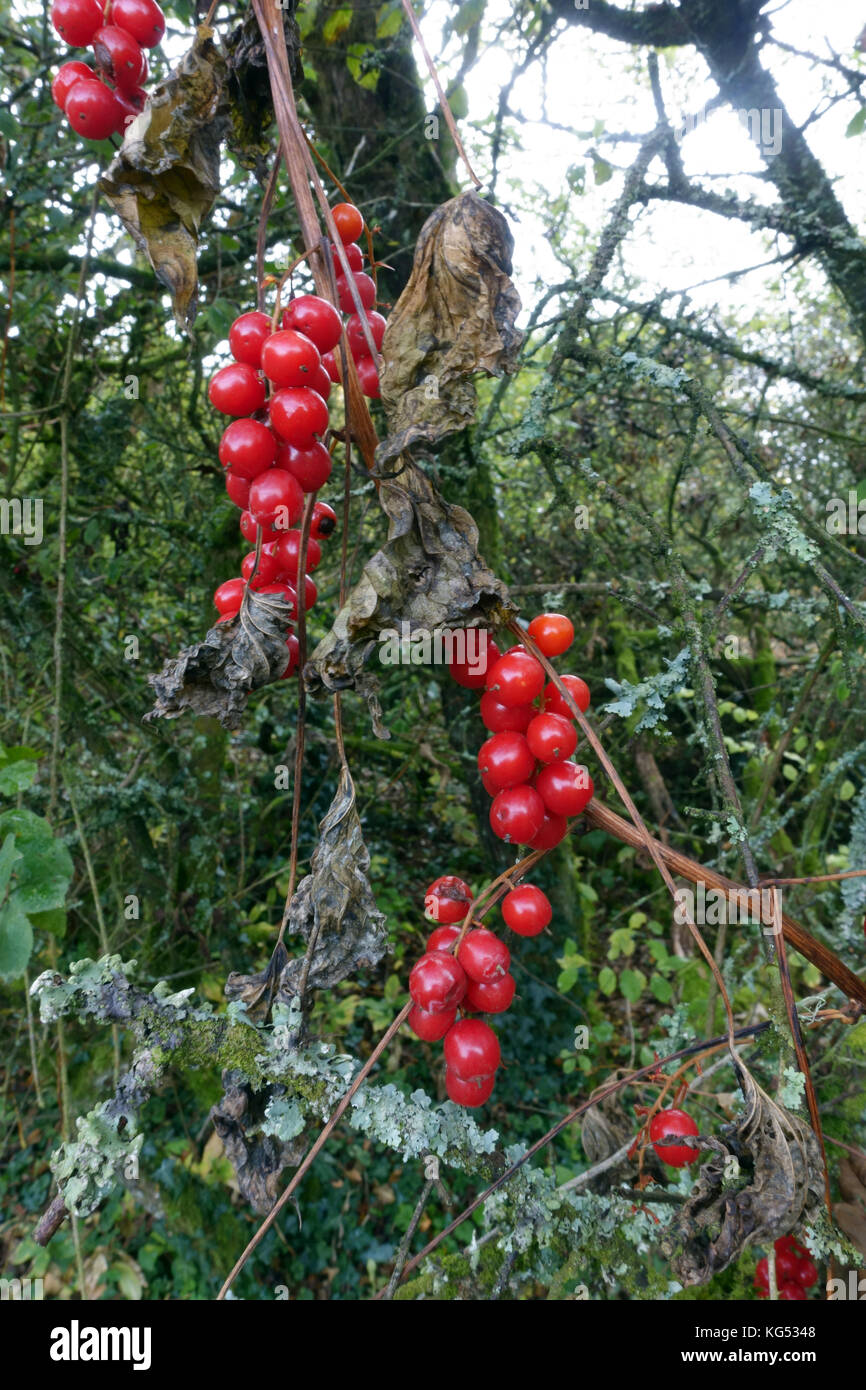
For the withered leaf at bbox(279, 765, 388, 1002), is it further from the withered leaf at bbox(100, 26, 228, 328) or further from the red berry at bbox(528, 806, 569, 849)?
the withered leaf at bbox(100, 26, 228, 328)

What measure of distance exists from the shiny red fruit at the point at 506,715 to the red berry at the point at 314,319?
1.33ft

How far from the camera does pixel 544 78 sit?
1894 millimetres

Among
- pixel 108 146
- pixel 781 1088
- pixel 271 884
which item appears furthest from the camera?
pixel 271 884

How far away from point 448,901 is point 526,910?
5.2 inches

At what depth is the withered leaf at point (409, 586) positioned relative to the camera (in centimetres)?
75

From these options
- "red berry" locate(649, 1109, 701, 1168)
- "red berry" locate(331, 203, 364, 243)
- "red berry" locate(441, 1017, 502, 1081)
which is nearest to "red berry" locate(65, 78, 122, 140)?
"red berry" locate(331, 203, 364, 243)

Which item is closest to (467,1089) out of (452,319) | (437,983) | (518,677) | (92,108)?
(437,983)

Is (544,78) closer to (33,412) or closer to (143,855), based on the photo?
(33,412)

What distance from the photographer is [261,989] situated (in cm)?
86

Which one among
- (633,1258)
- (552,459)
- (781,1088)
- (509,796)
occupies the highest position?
(552,459)

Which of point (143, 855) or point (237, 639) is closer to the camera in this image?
point (237, 639)

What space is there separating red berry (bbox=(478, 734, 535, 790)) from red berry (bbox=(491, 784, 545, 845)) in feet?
0.05
